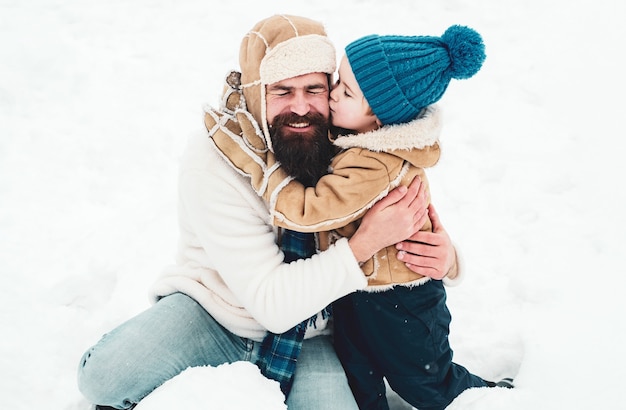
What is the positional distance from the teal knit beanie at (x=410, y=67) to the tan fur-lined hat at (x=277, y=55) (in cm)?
19

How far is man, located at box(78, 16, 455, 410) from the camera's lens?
194cm

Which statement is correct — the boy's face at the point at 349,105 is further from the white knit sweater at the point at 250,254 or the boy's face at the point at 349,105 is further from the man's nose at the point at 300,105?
the white knit sweater at the point at 250,254

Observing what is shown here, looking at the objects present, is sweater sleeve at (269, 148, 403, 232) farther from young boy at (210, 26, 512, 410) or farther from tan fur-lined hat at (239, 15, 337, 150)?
tan fur-lined hat at (239, 15, 337, 150)

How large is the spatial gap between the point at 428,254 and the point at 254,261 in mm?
672

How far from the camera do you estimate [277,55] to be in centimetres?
204

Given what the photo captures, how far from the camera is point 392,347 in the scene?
6.84 feet

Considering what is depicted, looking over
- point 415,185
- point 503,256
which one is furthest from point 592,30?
point 415,185

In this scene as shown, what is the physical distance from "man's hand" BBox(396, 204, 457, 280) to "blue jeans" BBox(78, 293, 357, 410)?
0.54 metres

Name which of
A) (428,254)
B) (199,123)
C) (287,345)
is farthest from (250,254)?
(199,123)

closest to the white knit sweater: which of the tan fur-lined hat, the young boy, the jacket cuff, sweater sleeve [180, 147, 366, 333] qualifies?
sweater sleeve [180, 147, 366, 333]

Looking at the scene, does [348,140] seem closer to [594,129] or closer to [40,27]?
[594,129]

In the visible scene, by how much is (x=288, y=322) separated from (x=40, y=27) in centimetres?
393

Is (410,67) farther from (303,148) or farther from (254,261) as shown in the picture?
(254,261)

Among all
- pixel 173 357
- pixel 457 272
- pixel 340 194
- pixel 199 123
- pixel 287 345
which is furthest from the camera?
pixel 199 123
